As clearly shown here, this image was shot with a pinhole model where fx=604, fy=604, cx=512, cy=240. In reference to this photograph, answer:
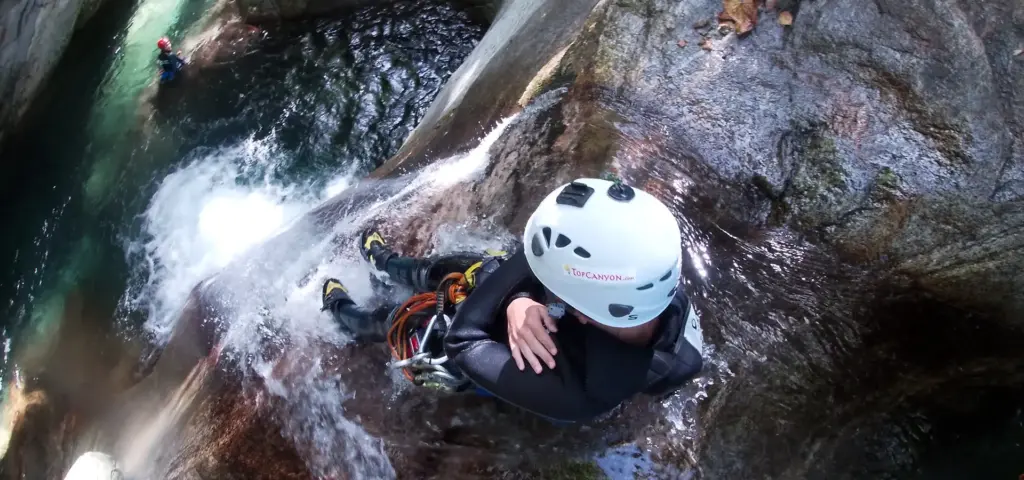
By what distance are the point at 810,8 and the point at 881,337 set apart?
2.48 meters

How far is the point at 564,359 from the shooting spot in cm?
235

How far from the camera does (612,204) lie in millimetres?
2182

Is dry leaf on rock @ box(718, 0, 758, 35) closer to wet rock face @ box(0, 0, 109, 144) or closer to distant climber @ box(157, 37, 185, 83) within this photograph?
distant climber @ box(157, 37, 185, 83)

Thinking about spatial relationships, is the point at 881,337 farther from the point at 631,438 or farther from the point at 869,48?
the point at 869,48

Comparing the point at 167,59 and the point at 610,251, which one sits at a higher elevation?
the point at 610,251

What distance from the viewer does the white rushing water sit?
337 cm

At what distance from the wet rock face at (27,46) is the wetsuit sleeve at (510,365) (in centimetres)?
790

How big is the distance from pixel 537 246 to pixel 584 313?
1.02 feet

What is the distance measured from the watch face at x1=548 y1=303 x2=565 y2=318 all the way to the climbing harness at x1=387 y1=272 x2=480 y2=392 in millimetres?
644

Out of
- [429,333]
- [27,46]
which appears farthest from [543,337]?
[27,46]

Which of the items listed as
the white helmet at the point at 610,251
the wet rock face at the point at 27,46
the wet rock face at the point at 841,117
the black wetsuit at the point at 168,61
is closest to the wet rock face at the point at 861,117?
the wet rock face at the point at 841,117

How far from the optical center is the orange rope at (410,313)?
310 cm

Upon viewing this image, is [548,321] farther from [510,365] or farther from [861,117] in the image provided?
[861,117]

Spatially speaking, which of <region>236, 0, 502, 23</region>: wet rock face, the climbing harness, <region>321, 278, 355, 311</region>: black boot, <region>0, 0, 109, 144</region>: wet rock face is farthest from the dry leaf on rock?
<region>0, 0, 109, 144</region>: wet rock face
